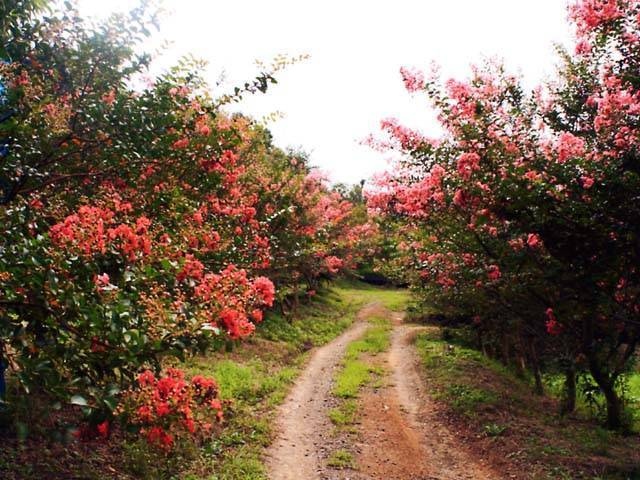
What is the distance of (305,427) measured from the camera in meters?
9.12

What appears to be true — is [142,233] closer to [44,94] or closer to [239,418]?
[44,94]

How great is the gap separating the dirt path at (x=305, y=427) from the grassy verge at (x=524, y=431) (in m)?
2.62

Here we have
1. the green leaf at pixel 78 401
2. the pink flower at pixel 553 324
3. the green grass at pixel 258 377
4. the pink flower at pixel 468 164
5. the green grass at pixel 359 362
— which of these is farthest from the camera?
the green grass at pixel 359 362

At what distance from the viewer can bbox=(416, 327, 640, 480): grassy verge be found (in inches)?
292

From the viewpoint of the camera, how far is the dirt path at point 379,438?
730 cm

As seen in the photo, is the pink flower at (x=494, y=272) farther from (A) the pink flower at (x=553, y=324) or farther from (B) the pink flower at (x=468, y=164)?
(B) the pink flower at (x=468, y=164)

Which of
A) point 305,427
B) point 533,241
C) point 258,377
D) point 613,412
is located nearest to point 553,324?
point 533,241

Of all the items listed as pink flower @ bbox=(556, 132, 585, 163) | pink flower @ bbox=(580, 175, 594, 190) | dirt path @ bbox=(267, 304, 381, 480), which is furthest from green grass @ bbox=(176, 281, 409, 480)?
pink flower @ bbox=(556, 132, 585, 163)

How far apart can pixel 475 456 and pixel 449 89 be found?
5834mm

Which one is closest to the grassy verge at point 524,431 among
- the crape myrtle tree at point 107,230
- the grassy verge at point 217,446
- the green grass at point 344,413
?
the green grass at point 344,413

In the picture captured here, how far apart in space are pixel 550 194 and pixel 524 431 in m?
5.11

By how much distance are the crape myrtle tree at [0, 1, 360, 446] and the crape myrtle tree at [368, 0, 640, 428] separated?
10.3ft

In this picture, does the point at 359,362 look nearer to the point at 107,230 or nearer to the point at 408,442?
the point at 408,442

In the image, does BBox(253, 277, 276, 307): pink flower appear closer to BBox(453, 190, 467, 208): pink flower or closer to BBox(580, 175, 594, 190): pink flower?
BBox(580, 175, 594, 190): pink flower
